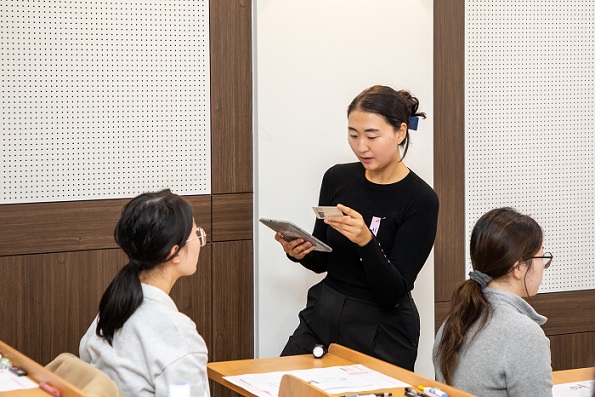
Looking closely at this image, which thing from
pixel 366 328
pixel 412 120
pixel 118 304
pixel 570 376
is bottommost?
pixel 570 376

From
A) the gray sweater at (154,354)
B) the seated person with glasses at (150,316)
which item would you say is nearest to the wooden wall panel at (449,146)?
the seated person with glasses at (150,316)

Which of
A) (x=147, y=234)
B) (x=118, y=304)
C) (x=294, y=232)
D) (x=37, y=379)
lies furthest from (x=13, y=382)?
(x=294, y=232)

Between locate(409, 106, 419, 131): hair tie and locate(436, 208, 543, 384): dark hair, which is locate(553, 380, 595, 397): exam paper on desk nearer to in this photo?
locate(436, 208, 543, 384): dark hair

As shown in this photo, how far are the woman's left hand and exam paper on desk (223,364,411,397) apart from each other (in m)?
0.47

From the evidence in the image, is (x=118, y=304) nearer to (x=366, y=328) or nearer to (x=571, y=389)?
(x=366, y=328)

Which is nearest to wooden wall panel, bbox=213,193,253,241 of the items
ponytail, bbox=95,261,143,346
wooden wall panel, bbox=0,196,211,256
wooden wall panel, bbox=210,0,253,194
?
wooden wall panel, bbox=210,0,253,194

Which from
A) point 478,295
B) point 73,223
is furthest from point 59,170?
point 478,295

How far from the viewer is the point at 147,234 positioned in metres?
2.81

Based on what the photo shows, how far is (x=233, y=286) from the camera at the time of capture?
448 centimetres

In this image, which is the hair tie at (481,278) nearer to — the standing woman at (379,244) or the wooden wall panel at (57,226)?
the standing woman at (379,244)

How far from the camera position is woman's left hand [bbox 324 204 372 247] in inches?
134

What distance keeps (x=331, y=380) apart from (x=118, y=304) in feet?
2.64

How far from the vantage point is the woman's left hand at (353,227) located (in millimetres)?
3410

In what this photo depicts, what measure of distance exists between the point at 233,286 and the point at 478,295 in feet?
5.78
